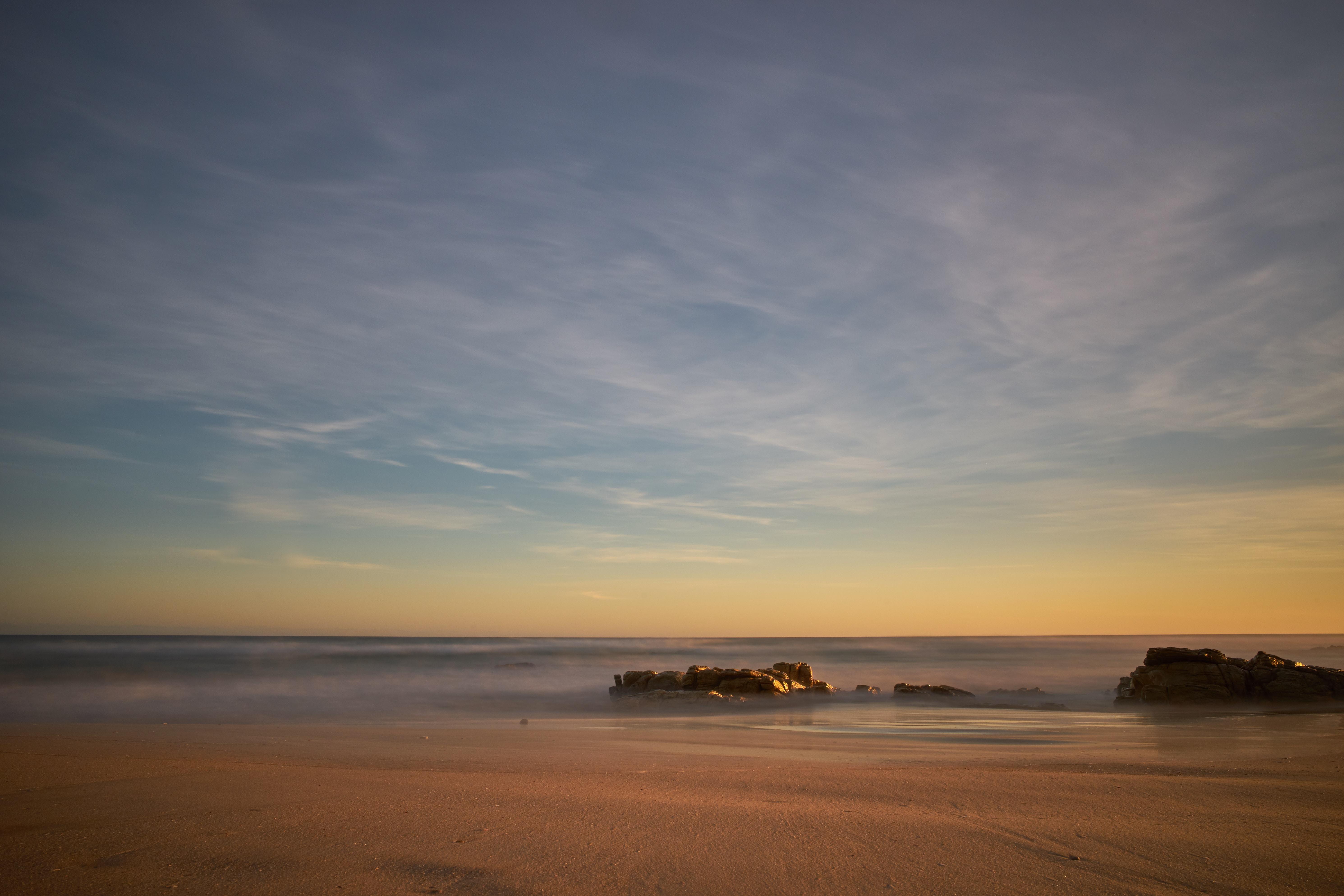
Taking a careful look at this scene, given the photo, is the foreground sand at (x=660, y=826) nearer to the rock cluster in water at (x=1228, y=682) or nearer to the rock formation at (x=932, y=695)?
the rock cluster in water at (x=1228, y=682)

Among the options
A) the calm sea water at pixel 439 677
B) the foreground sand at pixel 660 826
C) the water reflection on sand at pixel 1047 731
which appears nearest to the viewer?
the foreground sand at pixel 660 826

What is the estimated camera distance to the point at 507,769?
30.3ft

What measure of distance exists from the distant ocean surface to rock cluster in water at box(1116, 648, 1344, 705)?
1.94m

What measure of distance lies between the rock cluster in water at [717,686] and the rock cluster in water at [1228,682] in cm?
1133

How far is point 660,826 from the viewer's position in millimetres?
5992

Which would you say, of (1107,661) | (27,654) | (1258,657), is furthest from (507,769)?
(27,654)

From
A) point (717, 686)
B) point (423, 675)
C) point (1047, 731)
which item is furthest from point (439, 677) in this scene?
point (1047, 731)

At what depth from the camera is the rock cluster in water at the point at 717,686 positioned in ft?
86.0

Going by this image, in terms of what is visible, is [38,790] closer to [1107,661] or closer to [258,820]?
[258,820]

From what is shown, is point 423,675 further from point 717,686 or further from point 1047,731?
point 1047,731

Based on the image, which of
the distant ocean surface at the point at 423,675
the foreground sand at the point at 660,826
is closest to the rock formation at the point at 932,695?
the distant ocean surface at the point at 423,675

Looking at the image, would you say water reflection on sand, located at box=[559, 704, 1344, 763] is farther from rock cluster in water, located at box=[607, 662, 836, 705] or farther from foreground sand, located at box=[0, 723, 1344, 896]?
rock cluster in water, located at box=[607, 662, 836, 705]

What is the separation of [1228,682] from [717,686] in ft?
54.1

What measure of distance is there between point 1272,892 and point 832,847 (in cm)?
267
